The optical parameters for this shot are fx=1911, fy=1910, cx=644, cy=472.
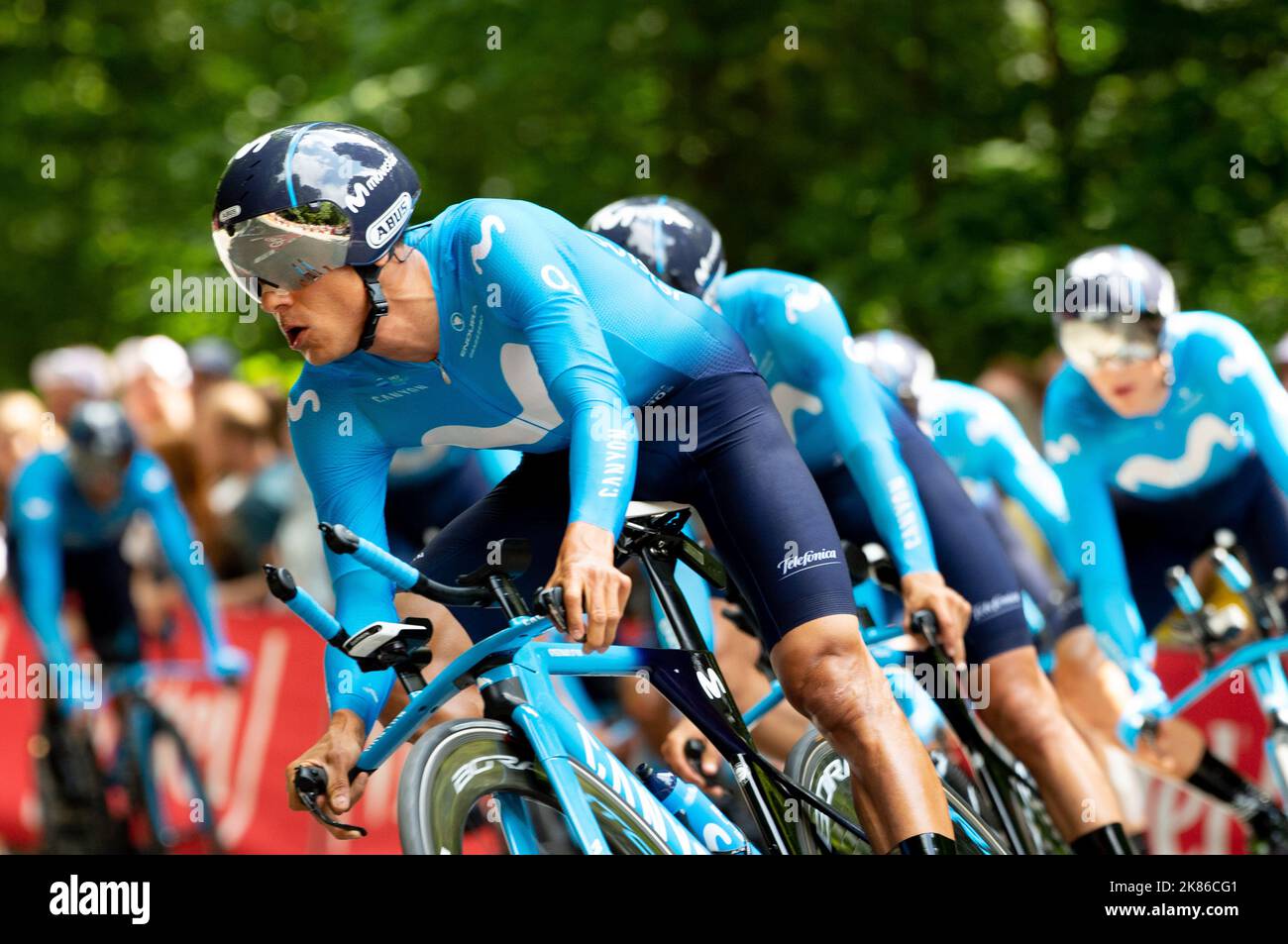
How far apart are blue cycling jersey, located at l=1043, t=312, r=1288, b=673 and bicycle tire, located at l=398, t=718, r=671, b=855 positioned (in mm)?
3063

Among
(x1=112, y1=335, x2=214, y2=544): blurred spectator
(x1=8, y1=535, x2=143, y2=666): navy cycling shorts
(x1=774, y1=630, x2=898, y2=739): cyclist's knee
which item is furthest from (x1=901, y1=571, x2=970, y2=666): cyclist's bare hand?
(x1=112, y1=335, x2=214, y2=544): blurred spectator

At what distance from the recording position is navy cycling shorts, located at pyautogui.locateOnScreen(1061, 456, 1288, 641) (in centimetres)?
726

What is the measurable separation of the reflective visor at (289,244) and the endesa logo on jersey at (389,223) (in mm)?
67

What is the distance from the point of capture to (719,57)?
1269 cm

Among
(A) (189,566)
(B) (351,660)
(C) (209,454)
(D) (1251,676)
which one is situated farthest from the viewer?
(C) (209,454)

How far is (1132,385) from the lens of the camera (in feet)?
22.1

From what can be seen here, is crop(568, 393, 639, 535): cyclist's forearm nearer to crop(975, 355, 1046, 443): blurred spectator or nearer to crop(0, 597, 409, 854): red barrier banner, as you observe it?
crop(0, 597, 409, 854): red barrier banner

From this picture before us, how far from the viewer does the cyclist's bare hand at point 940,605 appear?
5012mm

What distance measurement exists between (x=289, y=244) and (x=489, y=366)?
557mm

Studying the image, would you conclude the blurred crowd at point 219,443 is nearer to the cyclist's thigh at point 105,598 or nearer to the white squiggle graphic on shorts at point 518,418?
the cyclist's thigh at point 105,598

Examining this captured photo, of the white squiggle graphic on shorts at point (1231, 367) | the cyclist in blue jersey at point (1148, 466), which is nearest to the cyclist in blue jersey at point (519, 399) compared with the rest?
the cyclist in blue jersey at point (1148, 466)

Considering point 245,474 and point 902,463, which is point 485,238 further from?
point 245,474

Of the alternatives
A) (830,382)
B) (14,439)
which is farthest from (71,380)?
(830,382)
